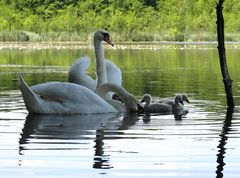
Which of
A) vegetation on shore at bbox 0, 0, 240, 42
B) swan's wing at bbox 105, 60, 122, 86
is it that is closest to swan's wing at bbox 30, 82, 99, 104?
swan's wing at bbox 105, 60, 122, 86

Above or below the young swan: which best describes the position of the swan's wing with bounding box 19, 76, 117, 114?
above

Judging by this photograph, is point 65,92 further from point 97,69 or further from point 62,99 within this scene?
point 97,69

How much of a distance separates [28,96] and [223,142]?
13.9 feet

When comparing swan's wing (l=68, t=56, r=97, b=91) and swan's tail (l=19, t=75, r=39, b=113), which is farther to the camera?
swan's wing (l=68, t=56, r=97, b=91)

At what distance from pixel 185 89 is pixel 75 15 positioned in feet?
266

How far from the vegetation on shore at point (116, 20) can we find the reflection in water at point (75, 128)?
6190cm

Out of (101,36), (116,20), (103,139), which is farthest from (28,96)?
(116,20)

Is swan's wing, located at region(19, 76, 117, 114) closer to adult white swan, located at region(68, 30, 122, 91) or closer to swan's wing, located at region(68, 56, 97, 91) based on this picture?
adult white swan, located at region(68, 30, 122, 91)

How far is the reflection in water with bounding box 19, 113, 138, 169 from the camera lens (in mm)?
9945

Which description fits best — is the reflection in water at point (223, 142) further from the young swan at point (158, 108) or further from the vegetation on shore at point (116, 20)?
the vegetation on shore at point (116, 20)

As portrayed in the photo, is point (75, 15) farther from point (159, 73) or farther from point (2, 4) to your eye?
point (159, 73)

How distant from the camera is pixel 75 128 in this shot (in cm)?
1198

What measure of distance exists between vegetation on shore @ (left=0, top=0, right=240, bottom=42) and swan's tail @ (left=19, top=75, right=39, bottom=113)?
61341 millimetres

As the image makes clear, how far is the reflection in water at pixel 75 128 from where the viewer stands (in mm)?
9945
